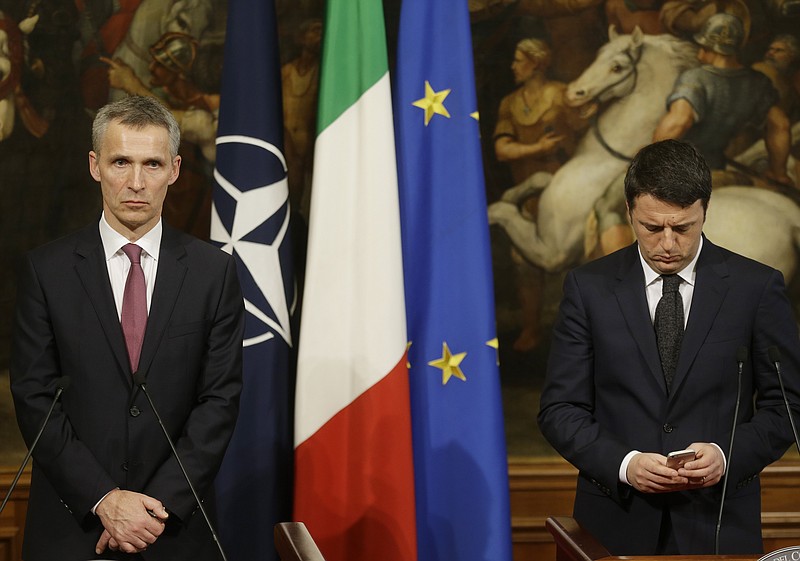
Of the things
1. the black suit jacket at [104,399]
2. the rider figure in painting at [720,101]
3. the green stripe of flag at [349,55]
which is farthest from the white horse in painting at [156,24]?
the rider figure in painting at [720,101]

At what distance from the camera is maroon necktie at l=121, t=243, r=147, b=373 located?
111 inches

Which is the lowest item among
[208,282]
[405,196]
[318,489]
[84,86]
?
[318,489]

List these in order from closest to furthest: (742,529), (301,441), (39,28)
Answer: (742,529)
(301,441)
(39,28)

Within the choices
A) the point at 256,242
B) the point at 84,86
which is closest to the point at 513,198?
the point at 256,242

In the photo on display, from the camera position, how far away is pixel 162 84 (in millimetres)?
4543

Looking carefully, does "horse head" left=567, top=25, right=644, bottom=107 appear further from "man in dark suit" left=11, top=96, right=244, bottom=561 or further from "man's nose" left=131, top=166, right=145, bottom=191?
"man's nose" left=131, top=166, right=145, bottom=191

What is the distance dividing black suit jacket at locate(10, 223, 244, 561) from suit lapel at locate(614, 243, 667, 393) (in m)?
1.19

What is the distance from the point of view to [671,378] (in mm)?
2842

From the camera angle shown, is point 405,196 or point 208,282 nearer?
point 208,282

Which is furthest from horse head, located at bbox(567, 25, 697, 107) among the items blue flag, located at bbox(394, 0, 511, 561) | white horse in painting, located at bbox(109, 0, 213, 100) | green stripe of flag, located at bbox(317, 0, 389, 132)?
white horse in painting, located at bbox(109, 0, 213, 100)

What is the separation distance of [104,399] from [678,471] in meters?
1.57

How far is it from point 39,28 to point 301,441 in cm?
229

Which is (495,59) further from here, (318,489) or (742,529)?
(742,529)

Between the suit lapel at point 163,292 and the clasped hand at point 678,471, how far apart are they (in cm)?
137
